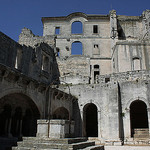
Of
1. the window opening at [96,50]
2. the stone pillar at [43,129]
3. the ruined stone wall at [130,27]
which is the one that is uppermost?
the ruined stone wall at [130,27]

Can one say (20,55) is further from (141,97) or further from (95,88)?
(141,97)

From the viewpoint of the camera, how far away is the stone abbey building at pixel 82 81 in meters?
11.2

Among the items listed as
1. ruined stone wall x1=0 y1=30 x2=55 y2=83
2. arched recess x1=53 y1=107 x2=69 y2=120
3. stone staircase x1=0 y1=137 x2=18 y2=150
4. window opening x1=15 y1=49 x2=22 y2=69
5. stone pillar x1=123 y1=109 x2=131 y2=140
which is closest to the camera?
stone staircase x1=0 y1=137 x2=18 y2=150

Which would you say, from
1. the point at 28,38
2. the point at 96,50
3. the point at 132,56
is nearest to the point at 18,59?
the point at 28,38

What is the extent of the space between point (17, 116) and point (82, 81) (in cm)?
1087

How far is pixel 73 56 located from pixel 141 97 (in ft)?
42.3

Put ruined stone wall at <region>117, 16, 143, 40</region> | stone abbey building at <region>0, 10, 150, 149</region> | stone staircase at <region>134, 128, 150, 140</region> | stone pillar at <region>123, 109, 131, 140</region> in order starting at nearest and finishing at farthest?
stone abbey building at <region>0, 10, 150, 149</region>
stone pillar at <region>123, 109, 131, 140</region>
stone staircase at <region>134, 128, 150, 140</region>
ruined stone wall at <region>117, 16, 143, 40</region>

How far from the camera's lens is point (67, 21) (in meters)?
31.2

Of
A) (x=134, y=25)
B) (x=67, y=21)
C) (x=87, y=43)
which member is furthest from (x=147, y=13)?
(x=67, y=21)

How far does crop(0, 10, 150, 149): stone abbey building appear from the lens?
36.8 ft

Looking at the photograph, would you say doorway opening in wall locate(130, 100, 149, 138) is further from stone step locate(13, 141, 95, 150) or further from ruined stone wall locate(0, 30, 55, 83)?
stone step locate(13, 141, 95, 150)

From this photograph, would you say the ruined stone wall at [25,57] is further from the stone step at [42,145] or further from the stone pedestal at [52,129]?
the stone step at [42,145]

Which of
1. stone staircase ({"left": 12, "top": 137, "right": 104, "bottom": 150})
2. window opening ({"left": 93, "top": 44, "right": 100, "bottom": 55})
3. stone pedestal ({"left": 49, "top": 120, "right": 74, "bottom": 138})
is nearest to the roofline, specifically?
window opening ({"left": 93, "top": 44, "right": 100, "bottom": 55})

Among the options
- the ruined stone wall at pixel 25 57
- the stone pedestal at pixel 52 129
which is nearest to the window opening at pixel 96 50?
the ruined stone wall at pixel 25 57
